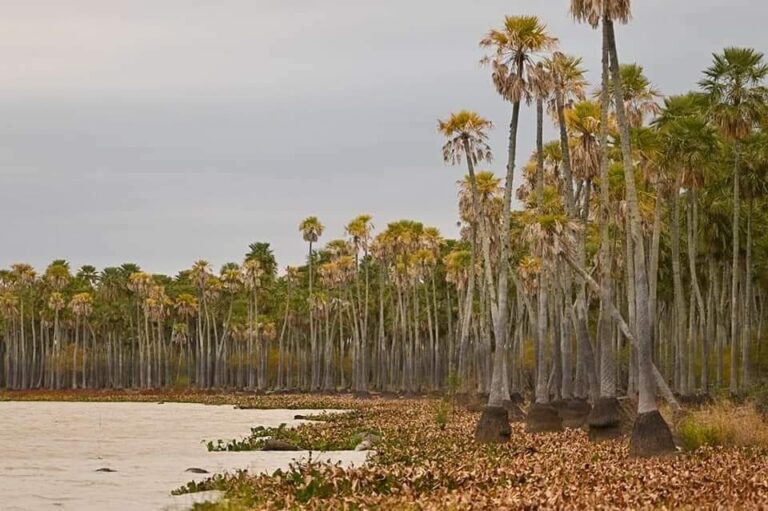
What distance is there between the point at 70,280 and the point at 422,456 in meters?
117

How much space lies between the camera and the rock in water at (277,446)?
35344 millimetres

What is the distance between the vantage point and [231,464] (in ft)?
95.0

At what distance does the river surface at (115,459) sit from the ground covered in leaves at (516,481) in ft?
6.11

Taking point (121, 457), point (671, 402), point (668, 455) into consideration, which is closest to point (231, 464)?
point (121, 457)

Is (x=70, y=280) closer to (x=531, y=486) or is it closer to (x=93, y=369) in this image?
(x=93, y=369)

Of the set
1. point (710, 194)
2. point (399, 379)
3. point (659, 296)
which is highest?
point (710, 194)

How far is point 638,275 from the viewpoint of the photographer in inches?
1159

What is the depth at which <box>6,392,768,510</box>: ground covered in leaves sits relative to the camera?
17047mm

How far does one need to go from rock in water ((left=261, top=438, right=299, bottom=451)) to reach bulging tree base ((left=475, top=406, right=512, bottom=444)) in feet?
21.9

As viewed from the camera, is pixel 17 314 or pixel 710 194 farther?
pixel 17 314

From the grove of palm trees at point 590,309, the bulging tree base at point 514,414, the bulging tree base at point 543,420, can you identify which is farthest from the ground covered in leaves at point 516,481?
the bulging tree base at point 514,414

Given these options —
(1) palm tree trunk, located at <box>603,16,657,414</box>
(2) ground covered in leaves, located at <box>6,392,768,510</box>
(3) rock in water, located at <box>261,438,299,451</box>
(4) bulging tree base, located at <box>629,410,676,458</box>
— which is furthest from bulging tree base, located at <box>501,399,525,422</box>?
(4) bulging tree base, located at <box>629,410,676,458</box>

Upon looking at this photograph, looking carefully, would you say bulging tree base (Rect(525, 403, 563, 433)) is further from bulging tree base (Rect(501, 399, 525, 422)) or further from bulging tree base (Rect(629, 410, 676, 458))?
bulging tree base (Rect(629, 410, 676, 458))

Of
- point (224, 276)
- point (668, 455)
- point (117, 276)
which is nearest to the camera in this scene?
point (668, 455)
